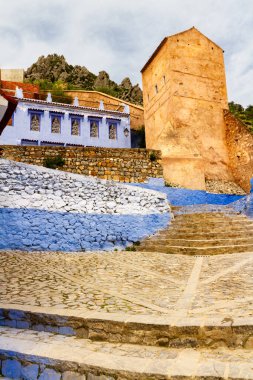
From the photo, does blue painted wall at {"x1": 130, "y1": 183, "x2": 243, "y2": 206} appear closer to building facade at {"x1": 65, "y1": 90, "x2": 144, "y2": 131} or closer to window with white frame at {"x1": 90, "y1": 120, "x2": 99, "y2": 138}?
window with white frame at {"x1": 90, "y1": 120, "x2": 99, "y2": 138}

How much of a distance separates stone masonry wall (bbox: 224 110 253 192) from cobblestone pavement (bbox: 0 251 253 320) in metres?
13.1

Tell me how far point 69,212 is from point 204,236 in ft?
12.7

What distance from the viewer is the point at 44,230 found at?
843 cm

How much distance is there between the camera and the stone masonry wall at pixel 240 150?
19.0 metres

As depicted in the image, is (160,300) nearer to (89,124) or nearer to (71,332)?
(71,332)

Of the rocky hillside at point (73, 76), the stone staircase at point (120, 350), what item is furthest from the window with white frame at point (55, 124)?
the stone staircase at point (120, 350)

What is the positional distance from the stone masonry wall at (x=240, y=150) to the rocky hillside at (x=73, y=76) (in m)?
18.7

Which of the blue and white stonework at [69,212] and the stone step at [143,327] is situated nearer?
the stone step at [143,327]

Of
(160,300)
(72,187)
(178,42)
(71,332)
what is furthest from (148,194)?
(178,42)

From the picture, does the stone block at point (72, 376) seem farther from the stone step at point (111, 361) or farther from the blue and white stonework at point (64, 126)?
the blue and white stonework at point (64, 126)

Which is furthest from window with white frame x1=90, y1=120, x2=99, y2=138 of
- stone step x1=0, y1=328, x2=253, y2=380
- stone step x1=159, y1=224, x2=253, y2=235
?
stone step x1=0, y1=328, x2=253, y2=380

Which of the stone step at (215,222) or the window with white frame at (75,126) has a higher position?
the window with white frame at (75,126)

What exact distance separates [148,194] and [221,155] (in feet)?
38.5

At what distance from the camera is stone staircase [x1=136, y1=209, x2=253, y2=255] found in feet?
24.9
